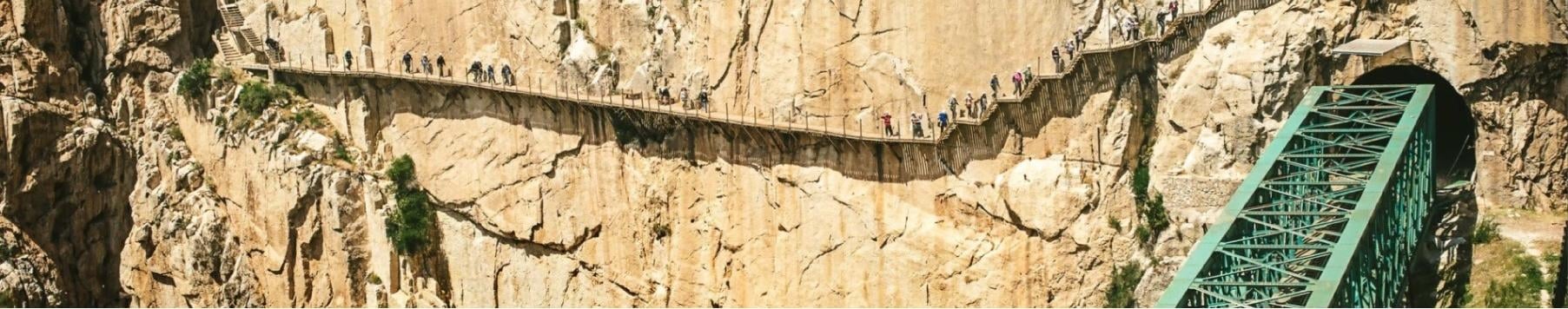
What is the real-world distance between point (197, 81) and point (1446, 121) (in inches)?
1368

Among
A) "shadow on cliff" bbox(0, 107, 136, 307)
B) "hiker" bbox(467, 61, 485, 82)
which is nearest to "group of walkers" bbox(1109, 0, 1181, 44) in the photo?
"hiker" bbox(467, 61, 485, 82)

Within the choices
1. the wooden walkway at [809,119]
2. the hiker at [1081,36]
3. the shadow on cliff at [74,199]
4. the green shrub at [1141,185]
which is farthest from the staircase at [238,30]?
the green shrub at [1141,185]

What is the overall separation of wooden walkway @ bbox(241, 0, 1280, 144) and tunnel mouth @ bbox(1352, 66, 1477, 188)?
310cm

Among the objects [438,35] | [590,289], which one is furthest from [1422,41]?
[438,35]

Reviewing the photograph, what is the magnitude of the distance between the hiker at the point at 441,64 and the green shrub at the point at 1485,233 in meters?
26.1

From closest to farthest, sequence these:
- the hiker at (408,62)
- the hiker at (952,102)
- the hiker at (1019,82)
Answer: the hiker at (1019,82) < the hiker at (952,102) < the hiker at (408,62)

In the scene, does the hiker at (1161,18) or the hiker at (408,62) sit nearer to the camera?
the hiker at (1161,18)

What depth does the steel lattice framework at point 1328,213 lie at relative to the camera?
35.5 m

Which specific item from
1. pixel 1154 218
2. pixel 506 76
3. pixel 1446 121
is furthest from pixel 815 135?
pixel 1446 121

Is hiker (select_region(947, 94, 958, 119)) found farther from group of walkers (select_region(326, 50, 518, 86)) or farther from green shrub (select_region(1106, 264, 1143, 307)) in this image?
group of walkers (select_region(326, 50, 518, 86))

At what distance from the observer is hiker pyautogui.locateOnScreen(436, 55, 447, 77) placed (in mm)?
57312

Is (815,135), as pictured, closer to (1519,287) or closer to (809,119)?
(809,119)

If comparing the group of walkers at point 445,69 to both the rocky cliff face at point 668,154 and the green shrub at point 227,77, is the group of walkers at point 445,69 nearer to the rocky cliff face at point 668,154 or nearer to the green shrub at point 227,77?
the rocky cliff face at point 668,154

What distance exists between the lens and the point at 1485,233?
140ft
